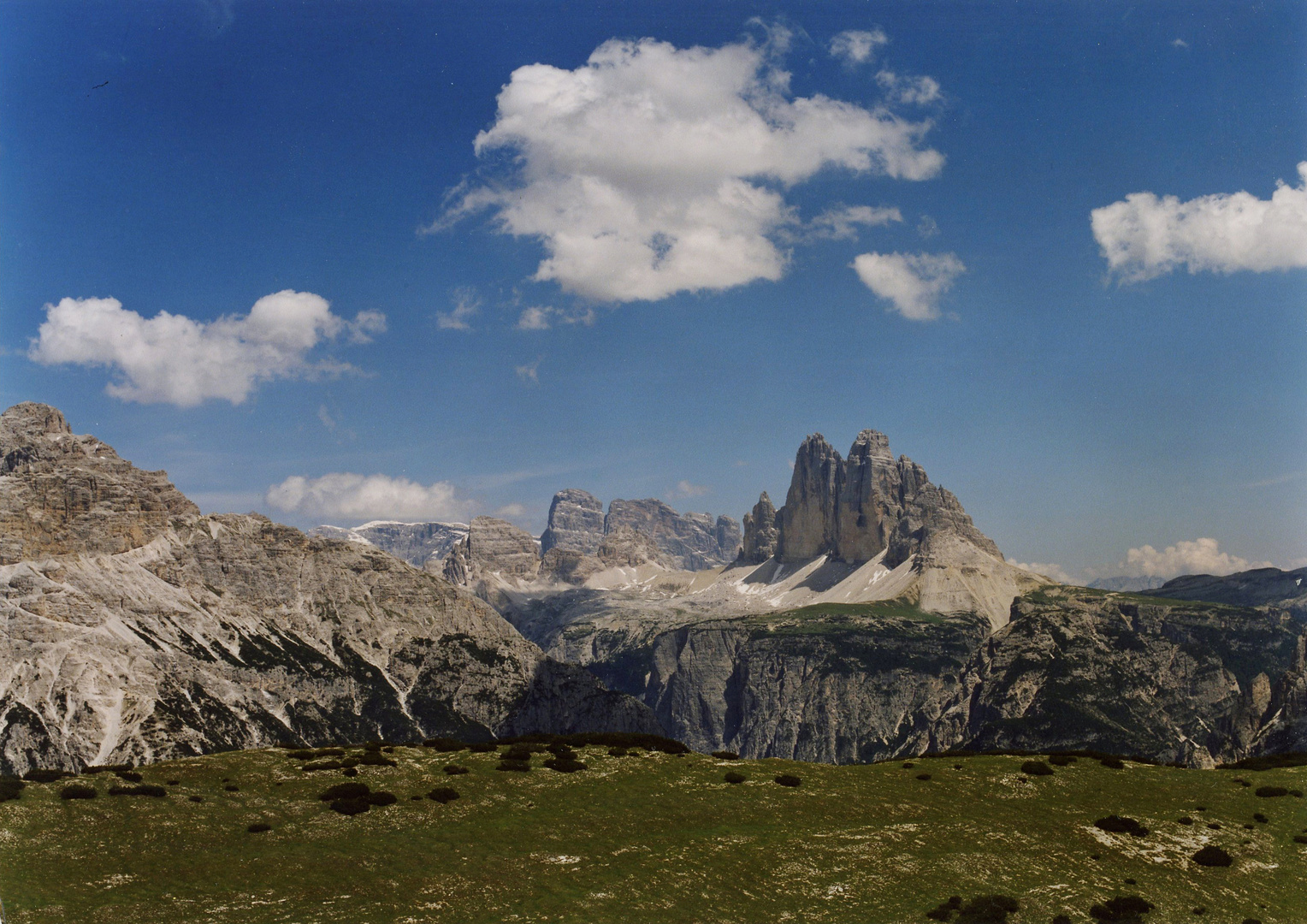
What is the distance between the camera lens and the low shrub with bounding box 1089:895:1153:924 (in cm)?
4688

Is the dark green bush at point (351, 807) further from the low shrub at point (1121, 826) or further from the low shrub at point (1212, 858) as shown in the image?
the low shrub at point (1212, 858)

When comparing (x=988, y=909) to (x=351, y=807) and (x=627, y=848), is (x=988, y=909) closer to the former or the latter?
(x=627, y=848)

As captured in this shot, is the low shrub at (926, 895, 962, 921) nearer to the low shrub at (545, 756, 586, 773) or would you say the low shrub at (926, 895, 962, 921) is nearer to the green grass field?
the green grass field

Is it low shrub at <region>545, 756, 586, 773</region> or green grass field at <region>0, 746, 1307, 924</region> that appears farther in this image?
low shrub at <region>545, 756, 586, 773</region>

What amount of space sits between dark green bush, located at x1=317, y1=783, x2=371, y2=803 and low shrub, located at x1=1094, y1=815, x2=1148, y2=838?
44.4 m

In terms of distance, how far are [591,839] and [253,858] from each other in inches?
680

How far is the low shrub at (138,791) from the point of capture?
54344 mm

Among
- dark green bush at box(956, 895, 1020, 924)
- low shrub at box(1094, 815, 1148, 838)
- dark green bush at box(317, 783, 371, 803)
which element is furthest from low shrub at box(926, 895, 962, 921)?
dark green bush at box(317, 783, 371, 803)

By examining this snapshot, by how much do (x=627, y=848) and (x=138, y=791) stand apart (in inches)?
1123

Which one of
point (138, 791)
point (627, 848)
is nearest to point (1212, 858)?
point (627, 848)

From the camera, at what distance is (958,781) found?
221 ft

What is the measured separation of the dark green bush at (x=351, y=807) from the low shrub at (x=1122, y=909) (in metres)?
39.4

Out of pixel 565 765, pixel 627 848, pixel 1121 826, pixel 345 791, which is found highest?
pixel 565 765

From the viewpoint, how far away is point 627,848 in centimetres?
5134
